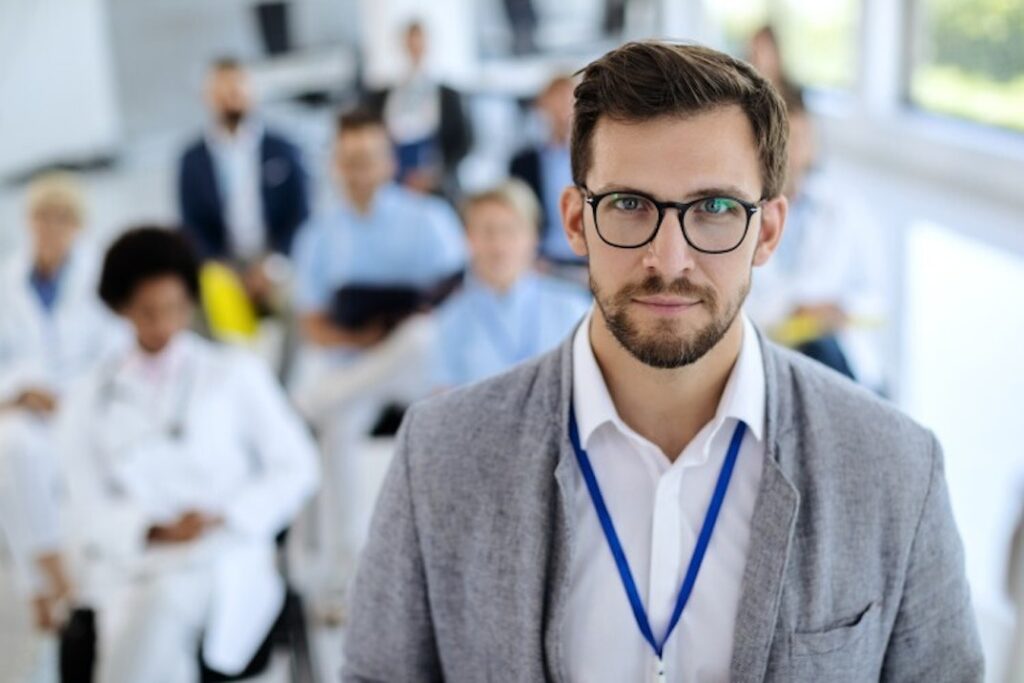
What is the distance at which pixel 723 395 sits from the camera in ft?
4.54

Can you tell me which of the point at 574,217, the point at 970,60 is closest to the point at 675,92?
the point at 574,217

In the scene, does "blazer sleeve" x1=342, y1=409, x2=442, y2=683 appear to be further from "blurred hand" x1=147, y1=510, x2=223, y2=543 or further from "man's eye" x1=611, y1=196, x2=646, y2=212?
"blurred hand" x1=147, y1=510, x2=223, y2=543

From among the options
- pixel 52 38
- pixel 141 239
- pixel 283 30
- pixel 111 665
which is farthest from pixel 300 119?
pixel 111 665

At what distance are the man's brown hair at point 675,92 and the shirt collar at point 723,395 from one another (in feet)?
0.66

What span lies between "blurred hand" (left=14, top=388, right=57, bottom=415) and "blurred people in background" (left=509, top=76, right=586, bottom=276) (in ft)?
6.56

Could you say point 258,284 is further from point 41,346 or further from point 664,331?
point 664,331

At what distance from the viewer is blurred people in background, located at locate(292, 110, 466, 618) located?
4.08 meters

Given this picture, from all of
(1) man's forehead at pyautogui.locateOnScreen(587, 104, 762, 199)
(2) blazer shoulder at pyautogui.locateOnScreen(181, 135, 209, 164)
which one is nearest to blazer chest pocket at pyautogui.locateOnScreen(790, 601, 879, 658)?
(1) man's forehead at pyautogui.locateOnScreen(587, 104, 762, 199)

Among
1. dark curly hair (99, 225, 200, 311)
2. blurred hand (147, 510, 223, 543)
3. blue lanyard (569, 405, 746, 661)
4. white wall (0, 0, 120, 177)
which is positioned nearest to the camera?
blue lanyard (569, 405, 746, 661)

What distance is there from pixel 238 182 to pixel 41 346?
151cm

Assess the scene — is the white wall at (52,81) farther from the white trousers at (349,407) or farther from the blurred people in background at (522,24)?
the white trousers at (349,407)

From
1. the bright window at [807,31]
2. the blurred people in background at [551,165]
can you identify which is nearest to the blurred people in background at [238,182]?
the blurred people in background at [551,165]

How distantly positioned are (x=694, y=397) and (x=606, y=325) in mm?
149

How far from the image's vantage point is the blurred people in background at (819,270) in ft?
12.4
